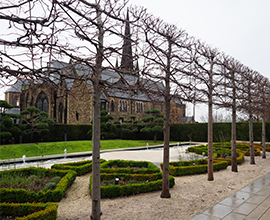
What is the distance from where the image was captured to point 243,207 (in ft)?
15.8

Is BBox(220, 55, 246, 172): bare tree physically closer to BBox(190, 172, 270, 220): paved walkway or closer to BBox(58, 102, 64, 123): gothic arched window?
BBox(190, 172, 270, 220): paved walkway

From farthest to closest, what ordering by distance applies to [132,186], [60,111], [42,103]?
[60,111], [42,103], [132,186]

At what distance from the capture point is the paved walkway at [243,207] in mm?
4328

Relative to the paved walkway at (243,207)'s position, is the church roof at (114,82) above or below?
above

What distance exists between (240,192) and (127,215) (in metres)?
3.55

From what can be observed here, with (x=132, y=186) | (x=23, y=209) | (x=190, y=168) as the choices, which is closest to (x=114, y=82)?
(x=23, y=209)

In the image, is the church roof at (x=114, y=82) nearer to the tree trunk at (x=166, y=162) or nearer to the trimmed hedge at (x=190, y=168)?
the tree trunk at (x=166, y=162)

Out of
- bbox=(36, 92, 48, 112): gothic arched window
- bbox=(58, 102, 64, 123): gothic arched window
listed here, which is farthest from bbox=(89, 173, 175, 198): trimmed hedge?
bbox=(36, 92, 48, 112): gothic arched window

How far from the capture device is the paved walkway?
14.2 feet

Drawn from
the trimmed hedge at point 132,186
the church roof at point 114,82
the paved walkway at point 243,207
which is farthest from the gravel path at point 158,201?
the church roof at point 114,82

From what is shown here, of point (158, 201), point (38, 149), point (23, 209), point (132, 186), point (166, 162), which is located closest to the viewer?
point (23, 209)

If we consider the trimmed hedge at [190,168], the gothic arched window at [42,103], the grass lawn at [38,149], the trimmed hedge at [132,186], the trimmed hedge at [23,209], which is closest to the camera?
the trimmed hedge at [23,209]

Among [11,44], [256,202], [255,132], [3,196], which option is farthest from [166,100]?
[255,132]

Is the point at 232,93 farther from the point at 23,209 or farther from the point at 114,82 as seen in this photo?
the point at 23,209
